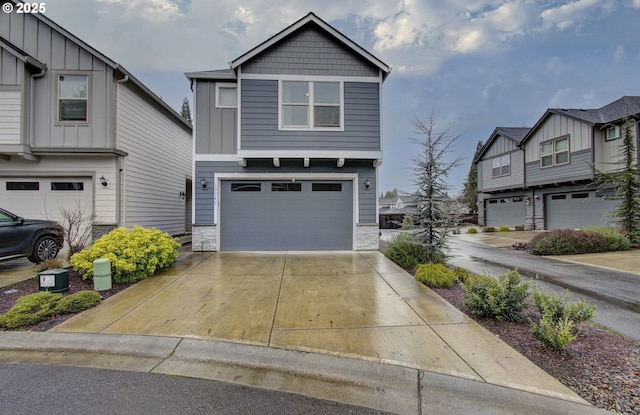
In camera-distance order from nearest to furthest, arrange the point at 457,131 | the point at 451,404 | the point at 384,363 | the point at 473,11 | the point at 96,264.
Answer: the point at 451,404 < the point at 384,363 < the point at 96,264 < the point at 457,131 < the point at 473,11

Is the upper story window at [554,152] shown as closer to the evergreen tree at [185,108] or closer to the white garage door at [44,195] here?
the white garage door at [44,195]

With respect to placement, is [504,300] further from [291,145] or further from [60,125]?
[60,125]

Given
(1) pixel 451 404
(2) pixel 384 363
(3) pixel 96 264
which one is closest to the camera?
(1) pixel 451 404

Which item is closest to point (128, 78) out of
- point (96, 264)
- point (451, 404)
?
point (96, 264)

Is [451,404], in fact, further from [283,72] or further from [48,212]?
[48,212]

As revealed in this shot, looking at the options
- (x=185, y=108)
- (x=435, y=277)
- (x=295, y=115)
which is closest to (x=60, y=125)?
(x=295, y=115)

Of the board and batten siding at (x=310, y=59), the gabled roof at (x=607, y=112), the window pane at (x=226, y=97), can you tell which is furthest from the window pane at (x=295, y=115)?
the gabled roof at (x=607, y=112)

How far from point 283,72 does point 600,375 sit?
938 centimetres

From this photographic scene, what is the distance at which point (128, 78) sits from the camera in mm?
8953

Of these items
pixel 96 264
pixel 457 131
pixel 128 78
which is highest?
pixel 128 78

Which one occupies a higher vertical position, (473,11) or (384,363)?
(473,11)

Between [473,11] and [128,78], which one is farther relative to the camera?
[473,11]

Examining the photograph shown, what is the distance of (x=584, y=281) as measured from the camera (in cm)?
623

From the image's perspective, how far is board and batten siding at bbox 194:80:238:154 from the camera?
9219mm
